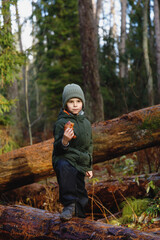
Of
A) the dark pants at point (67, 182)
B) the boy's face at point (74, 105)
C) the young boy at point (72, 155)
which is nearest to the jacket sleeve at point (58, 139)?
the young boy at point (72, 155)

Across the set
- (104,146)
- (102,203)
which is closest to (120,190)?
(102,203)

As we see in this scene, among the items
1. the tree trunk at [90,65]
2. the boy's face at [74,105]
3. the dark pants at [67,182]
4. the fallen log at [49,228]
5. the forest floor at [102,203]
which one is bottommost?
the forest floor at [102,203]

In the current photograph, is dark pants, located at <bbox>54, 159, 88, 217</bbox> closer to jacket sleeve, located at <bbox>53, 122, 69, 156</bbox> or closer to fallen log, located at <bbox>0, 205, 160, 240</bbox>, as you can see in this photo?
jacket sleeve, located at <bbox>53, 122, 69, 156</bbox>

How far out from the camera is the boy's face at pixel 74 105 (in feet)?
10.4

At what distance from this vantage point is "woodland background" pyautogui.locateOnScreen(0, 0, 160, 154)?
668 centimetres

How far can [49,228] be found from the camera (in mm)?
3041

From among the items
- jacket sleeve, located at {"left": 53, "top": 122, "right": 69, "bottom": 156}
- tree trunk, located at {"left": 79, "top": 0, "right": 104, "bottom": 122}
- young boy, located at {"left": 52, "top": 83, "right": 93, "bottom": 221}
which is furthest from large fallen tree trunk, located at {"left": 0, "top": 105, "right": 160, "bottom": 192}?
tree trunk, located at {"left": 79, "top": 0, "right": 104, "bottom": 122}

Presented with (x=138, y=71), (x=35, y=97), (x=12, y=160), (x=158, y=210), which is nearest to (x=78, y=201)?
(x=158, y=210)

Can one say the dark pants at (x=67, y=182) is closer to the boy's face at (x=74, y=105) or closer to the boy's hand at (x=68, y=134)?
the boy's hand at (x=68, y=134)

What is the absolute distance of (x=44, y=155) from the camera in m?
4.87

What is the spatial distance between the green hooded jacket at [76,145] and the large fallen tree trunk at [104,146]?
4.89ft

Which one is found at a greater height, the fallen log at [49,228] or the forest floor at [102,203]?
the fallen log at [49,228]

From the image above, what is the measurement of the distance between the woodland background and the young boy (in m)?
2.99

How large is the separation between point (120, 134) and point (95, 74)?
14.9 ft
